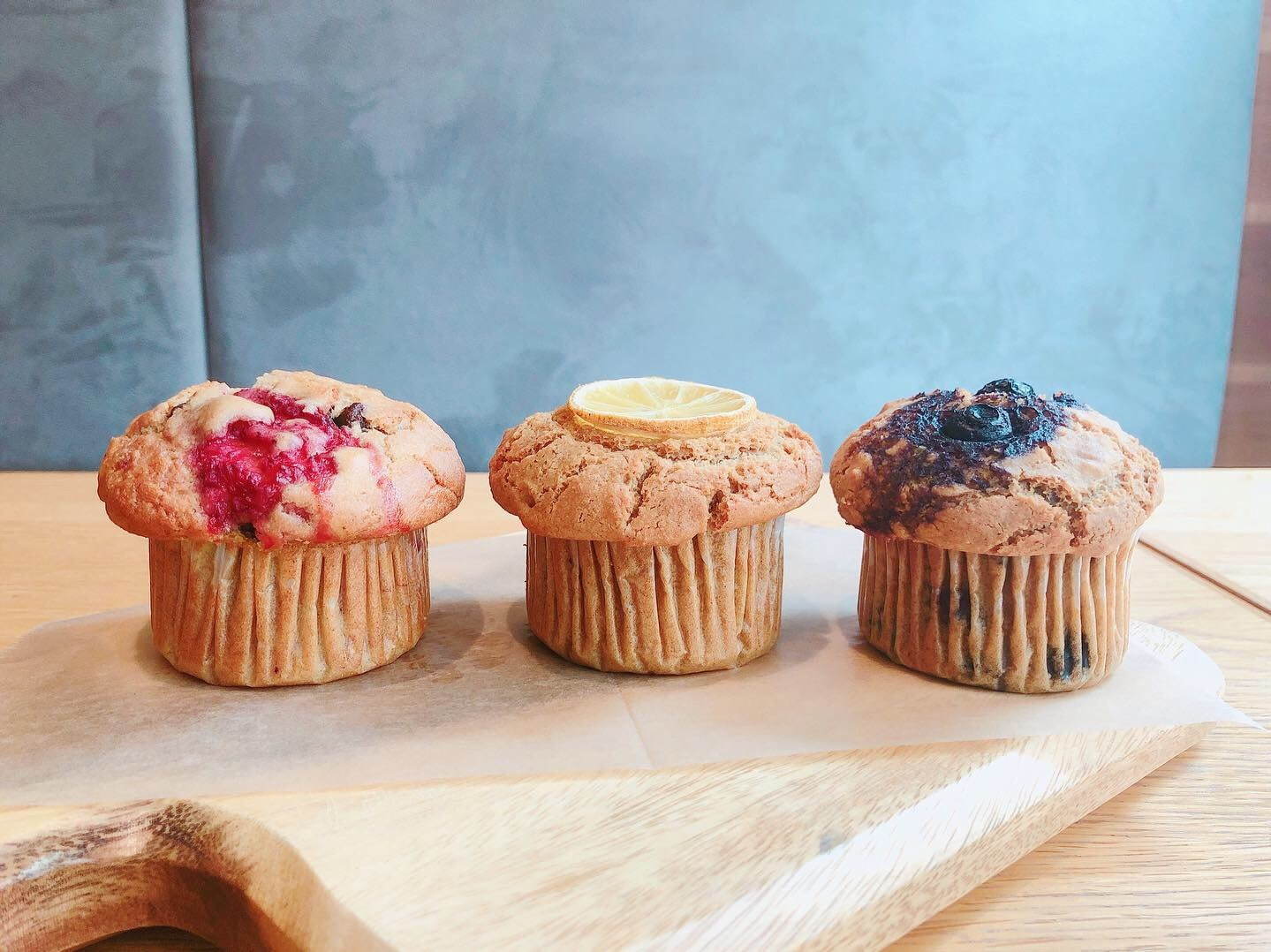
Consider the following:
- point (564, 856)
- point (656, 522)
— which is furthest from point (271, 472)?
point (564, 856)

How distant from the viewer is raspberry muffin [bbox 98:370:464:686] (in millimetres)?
1470

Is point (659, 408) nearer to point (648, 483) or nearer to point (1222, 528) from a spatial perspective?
point (648, 483)

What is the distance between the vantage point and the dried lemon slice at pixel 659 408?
1.58 metres

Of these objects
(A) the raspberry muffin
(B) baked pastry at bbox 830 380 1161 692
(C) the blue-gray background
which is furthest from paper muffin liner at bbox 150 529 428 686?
(C) the blue-gray background

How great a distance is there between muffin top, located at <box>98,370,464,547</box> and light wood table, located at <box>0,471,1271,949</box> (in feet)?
1.70

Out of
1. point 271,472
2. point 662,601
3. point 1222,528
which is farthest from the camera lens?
point 1222,528

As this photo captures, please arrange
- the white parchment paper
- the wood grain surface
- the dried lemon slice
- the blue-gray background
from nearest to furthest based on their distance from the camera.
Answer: the white parchment paper, the dried lemon slice, the wood grain surface, the blue-gray background

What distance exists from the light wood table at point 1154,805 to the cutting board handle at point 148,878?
0.04m

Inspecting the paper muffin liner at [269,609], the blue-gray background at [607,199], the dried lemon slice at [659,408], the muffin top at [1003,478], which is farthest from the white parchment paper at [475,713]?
the blue-gray background at [607,199]

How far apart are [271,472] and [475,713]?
448 mm

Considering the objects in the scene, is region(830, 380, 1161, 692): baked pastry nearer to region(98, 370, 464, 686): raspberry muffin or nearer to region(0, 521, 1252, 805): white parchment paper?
region(0, 521, 1252, 805): white parchment paper

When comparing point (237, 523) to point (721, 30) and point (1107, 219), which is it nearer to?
point (721, 30)

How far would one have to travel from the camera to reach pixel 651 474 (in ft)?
5.00

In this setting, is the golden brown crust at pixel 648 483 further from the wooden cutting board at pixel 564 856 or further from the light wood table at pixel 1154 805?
the light wood table at pixel 1154 805
